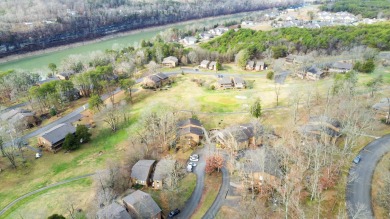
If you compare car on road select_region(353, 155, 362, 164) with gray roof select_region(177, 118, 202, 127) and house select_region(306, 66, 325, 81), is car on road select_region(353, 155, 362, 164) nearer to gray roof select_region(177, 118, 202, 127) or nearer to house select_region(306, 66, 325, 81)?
gray roof select_region(177, 118, 202, 127)

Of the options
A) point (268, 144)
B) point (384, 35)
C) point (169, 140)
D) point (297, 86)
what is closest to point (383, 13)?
point (384, 35)

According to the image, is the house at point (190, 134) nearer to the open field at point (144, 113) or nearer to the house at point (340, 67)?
the open field at point (144, 113)

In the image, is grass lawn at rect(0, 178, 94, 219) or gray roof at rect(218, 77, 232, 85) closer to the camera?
grass lawn at rect(0, 178, 94, 219)

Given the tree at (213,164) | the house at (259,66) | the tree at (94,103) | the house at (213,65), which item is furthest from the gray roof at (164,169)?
the house at (259,66)

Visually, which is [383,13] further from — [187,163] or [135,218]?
[135,218]

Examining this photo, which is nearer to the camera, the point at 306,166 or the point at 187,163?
the point at 306,166

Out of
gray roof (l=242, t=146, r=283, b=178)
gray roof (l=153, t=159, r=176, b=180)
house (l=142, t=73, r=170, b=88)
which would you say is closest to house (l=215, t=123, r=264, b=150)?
gray roof (l=242, t=146, r=283, b=178)
